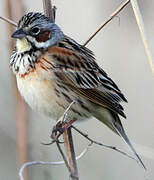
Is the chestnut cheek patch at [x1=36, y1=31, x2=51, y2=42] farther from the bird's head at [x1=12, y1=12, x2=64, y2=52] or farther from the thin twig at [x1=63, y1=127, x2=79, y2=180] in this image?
the thin twig at [x1=63, y1=127, x2=79, y2=180]

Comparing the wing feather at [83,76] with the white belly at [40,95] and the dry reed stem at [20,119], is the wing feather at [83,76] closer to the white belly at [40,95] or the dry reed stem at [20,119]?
the white belly at [40,95]

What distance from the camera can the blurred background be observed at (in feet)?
13.1

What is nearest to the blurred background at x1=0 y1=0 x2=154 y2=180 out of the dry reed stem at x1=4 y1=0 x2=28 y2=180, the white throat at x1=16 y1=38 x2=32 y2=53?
the dry reed stem at x1=4 y1=0 x2=28 y2=180

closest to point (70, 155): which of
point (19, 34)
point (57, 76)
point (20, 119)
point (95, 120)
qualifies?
point (20, 119)

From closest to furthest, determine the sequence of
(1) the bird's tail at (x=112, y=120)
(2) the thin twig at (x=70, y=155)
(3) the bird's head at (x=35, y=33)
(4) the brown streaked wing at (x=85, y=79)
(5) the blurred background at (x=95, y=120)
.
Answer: (2) the thin twig at (x=70, y=155), (3) the bird's head at (x=35, y=33), (4) the brown streaked wing at (x=85, y=79), (1) the bird's tail at (x=112, y=120), (5) the blurred background at (x=95, y=120)

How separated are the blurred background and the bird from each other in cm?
24

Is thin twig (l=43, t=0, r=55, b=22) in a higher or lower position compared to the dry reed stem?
higher

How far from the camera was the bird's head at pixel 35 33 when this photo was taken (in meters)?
3.18

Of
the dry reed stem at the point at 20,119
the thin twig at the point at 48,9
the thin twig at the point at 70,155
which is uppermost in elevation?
the thin twig at the point at 48,9

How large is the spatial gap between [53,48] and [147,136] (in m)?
1.45

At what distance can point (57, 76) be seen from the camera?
338 cm

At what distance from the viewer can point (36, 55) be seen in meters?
3.35

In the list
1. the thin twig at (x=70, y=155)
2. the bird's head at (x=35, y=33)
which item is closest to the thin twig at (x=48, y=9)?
the bird's head at (x=35, y=33)

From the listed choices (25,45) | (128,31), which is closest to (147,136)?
(128,31)
